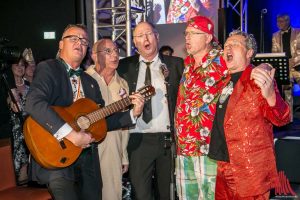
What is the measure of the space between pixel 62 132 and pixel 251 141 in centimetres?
147

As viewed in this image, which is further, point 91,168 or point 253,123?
point 91,168

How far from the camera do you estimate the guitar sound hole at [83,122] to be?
3801 mm

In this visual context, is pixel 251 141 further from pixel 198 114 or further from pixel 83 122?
pixel 83 122

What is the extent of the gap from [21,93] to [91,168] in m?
2.90

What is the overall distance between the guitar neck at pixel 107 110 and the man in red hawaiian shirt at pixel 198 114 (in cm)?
51

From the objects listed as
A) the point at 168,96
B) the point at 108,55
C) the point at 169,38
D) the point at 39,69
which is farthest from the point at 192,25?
the point at 169,38

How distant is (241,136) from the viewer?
3.26 meters

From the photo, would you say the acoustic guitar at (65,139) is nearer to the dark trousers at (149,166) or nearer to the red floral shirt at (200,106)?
the dark trousers at (149,166)

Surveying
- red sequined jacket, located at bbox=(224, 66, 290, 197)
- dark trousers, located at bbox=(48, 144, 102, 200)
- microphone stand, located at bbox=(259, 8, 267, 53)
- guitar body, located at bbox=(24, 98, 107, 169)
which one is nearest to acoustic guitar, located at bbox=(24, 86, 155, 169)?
guitar body, located at bbox=(24, 98, 107, 169)

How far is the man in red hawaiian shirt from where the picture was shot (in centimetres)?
378

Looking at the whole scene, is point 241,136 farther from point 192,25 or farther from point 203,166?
point 192,25

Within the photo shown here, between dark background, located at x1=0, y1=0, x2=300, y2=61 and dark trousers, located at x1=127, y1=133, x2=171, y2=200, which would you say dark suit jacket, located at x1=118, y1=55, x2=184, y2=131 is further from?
dark background, located at x1=0, y1=0, x2=300, y2=61

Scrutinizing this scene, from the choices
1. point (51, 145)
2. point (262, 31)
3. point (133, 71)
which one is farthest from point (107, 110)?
point (262, 31)

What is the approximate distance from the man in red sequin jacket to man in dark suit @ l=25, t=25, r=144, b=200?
1054 millimetres
